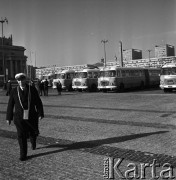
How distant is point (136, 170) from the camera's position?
5.11 meters

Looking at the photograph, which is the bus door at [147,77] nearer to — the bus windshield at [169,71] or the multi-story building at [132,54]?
the bus windshield at [169,71]

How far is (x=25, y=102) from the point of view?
6.26m

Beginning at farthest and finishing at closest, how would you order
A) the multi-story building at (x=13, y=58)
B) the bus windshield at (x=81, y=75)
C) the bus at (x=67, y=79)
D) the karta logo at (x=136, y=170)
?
the multi-story building at (x=13, y=58)
the bus at (x=67, y=79)
the bus windshield at (x=81, y=75)
the karta logo at (x=136, y=170)

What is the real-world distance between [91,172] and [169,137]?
344 cm

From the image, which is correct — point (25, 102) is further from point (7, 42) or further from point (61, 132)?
point (7, 42)

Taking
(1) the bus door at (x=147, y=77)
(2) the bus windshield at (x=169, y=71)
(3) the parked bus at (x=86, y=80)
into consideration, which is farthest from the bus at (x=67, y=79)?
(2) the bus windshield at (x=169, y=71)

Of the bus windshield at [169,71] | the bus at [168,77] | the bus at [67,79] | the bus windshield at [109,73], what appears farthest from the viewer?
the bus at [67,79]

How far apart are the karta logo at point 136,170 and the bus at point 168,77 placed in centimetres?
2180

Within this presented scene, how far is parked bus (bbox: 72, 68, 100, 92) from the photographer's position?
33.9 meters

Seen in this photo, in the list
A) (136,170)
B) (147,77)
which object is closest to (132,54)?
(147,77)

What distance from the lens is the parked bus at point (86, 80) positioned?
3388 cm

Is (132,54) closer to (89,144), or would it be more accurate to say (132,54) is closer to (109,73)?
(109,73)

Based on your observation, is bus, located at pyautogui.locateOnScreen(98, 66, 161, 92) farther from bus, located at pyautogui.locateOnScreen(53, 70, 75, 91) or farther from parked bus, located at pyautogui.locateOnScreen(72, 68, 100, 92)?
bus, located at pyautogui.locateOnScreen(53, 70, 75, 91)

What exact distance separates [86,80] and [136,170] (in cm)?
2900
